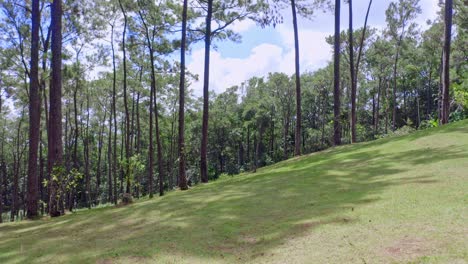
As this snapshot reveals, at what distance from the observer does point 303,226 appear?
5824 millimetres

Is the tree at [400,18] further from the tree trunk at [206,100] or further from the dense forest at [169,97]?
the tree trunk at [206,100]

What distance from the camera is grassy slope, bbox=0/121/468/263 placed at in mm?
4559

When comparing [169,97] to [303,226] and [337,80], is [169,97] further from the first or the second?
[303,226]

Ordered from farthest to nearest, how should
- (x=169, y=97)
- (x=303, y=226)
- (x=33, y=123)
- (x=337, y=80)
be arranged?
1. (x=169, y=97)
2. (x=337, y=80)
3. (x=33, y=123)
4. (x=303, y=226)

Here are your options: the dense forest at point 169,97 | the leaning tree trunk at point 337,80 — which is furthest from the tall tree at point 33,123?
the leaning tree trunk at point 337,80

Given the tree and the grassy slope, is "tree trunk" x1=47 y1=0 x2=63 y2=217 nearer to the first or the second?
the grassy slope

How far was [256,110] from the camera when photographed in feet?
159

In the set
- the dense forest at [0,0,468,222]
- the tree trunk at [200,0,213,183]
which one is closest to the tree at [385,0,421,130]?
the dense forest at [0,0,468,222]

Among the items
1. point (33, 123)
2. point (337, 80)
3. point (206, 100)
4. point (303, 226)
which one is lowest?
point (303, 226)

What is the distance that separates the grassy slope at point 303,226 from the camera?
4559 mm

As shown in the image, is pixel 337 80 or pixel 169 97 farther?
pixel 169 97

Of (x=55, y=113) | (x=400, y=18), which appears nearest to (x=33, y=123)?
(x=55, y=113)

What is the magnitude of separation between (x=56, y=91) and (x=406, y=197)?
11246 millimetres

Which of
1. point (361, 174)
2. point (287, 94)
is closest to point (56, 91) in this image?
point (361, 174)
